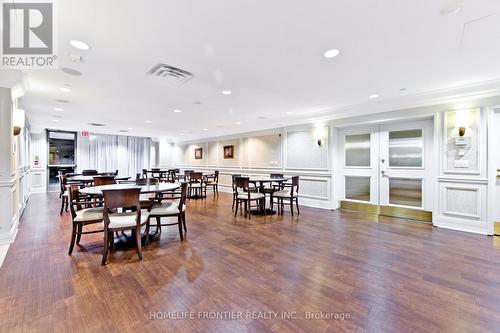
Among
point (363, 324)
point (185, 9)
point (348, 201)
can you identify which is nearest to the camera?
point (363, 324)

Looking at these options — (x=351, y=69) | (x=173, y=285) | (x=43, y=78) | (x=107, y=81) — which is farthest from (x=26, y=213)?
(x=351, y=69)

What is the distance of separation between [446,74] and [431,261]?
2.59 m

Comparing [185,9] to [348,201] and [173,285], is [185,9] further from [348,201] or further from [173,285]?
[348,201]

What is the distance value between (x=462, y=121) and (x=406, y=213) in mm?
2008

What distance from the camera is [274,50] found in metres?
2.54

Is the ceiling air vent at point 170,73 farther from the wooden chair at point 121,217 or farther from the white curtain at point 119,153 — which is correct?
the white curtain at point 119,153

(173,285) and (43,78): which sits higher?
(43,78)

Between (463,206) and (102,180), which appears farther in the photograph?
(102,180)

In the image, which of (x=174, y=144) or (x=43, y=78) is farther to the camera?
(x=174, y=144)

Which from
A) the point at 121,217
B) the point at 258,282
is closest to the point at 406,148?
the point at 258,282

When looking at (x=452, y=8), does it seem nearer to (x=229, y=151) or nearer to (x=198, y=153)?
(x=229, y=151)

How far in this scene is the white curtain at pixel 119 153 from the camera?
10.3 meters

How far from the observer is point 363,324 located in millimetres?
1609

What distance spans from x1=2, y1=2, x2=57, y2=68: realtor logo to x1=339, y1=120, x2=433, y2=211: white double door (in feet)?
18.5
